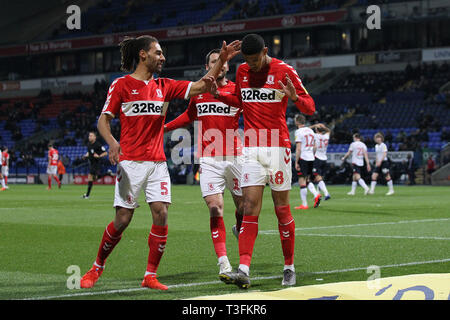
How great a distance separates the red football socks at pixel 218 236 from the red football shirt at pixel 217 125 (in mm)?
826

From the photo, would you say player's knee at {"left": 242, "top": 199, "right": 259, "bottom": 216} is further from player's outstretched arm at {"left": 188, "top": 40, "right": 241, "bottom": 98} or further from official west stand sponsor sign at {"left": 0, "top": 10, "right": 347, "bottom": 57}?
official west stand sponsor sign at {"left": 0, "top": 10, "right": 347, "bottom": 57}

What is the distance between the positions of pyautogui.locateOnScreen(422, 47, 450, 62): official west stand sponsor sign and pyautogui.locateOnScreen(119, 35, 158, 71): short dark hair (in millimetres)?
42125

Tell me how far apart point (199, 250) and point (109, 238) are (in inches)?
126

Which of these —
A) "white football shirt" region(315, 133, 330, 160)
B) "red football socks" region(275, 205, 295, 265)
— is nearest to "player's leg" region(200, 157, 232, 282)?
"red football socks" region(275, 205, 295, 265)

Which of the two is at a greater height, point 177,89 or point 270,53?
point 270,53

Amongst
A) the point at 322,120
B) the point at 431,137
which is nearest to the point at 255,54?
the point at 431,137

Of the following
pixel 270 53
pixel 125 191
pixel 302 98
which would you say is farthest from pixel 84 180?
pixel 302 98

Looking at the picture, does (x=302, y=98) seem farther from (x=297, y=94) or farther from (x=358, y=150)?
(x=358, y=150)

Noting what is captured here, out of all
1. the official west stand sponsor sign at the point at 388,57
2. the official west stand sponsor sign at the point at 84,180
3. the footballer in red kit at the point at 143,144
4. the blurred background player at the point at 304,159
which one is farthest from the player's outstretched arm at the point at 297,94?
the official west stand sponsor sign at the point at 388,57

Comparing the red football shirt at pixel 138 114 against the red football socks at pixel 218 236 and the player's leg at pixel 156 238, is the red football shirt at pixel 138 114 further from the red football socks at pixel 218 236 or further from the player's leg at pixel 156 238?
the red football socks at pixel 218 236

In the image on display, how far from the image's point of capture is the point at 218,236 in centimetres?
803

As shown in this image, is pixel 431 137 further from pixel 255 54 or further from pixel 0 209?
pixel 255 54

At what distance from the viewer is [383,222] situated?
1469cm

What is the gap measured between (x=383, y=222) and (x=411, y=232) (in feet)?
6.92
